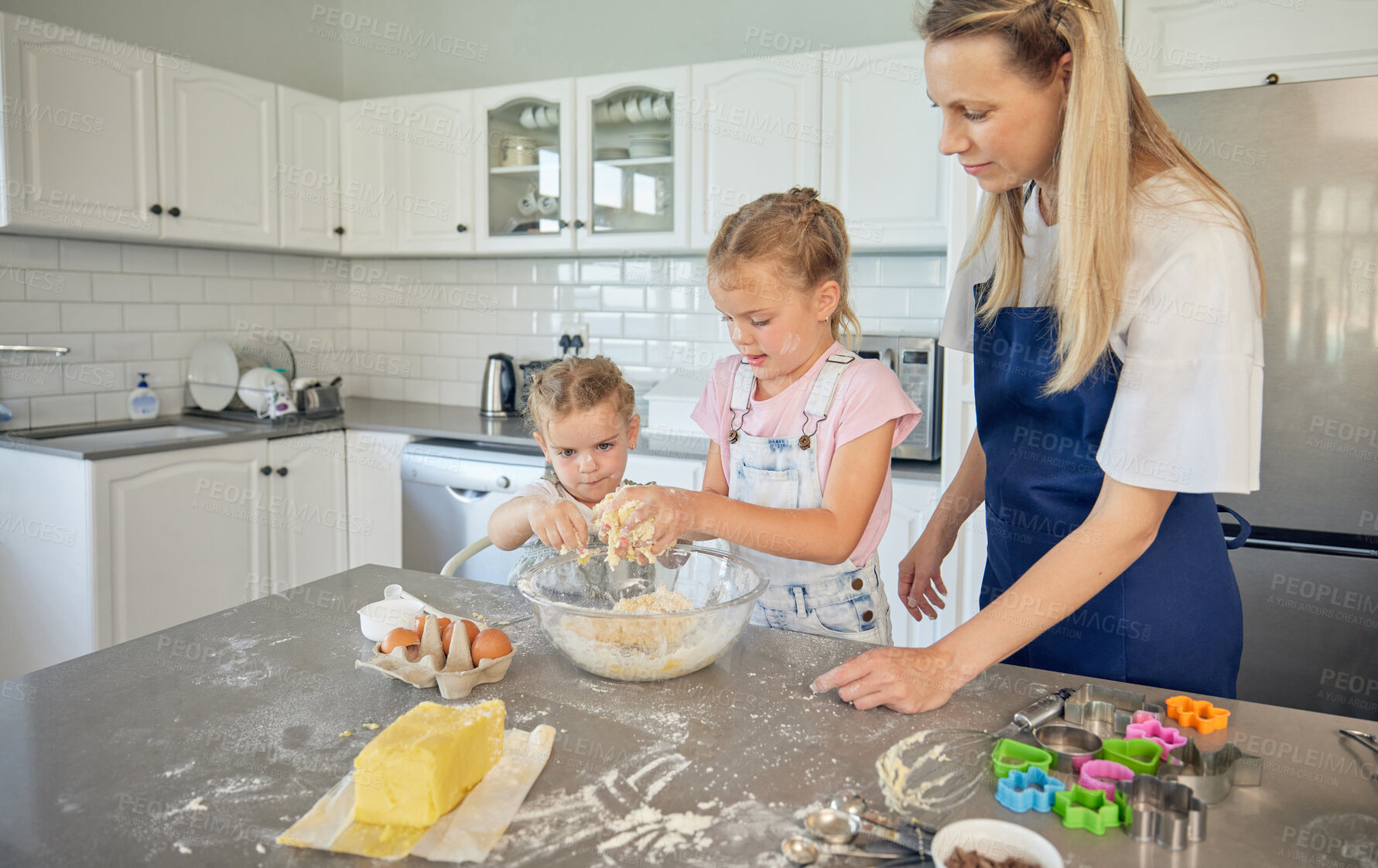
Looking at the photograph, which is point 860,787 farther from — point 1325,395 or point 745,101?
point 745,101

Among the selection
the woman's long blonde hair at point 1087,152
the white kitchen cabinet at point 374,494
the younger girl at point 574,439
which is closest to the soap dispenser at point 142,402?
the white kitchen cabinet at point 374,494

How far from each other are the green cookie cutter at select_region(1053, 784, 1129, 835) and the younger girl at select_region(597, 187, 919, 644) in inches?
21.5

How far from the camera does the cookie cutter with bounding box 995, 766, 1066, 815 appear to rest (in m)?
0.79

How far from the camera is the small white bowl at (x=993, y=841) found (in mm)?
701

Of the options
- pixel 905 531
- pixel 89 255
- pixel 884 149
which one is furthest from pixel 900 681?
pixel 89 255

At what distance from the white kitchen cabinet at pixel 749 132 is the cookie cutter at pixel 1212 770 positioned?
2238 mm

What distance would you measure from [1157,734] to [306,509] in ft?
9.78

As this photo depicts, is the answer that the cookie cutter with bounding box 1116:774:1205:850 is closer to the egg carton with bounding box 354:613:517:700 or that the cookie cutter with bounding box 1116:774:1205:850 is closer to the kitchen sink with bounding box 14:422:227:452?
the egg carton with bounding box 354:613:517:700

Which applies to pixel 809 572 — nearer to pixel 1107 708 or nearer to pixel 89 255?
Result: pixel 1107 708

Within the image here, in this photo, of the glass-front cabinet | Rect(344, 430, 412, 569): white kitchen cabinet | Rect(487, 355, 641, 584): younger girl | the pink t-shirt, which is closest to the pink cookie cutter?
the pink t-shirt

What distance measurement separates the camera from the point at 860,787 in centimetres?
83

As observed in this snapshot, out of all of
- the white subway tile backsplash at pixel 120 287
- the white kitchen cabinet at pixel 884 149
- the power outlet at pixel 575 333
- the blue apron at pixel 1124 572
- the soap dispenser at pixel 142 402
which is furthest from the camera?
the power outlet at pixel 575 333

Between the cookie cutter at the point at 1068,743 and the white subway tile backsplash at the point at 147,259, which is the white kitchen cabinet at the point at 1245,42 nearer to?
the cookie cutter at the point at 1068,743

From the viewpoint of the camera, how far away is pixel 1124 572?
1.19m
